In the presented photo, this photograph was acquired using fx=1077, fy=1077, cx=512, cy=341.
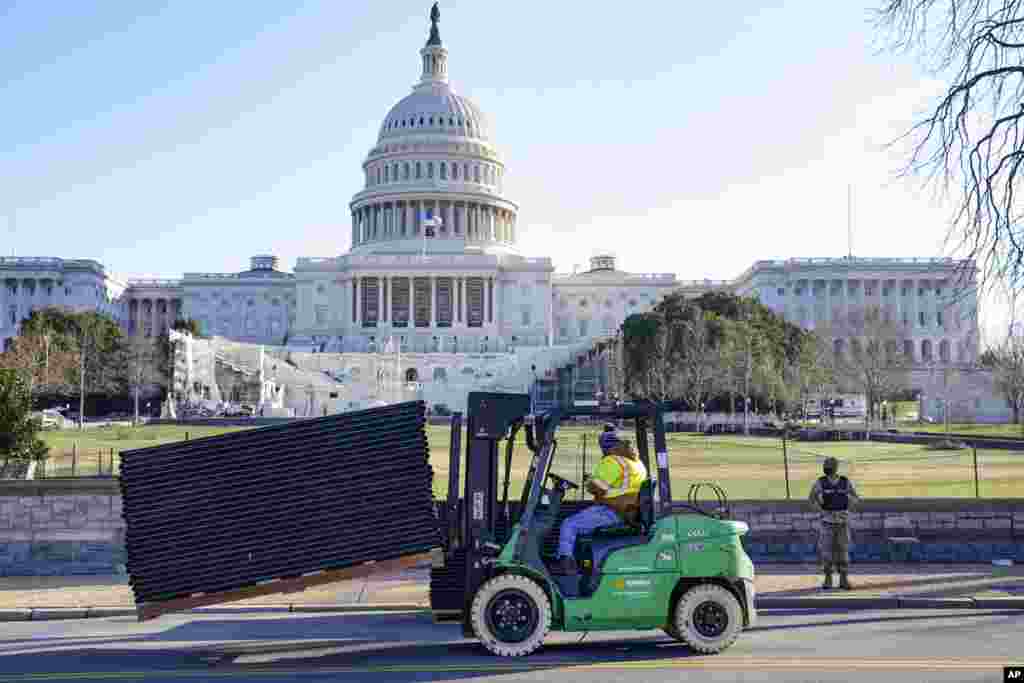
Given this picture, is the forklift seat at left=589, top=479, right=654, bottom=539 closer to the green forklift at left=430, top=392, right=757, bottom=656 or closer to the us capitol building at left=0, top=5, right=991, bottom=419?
the green forklift at left=430, top=392, right=757, bottom=656

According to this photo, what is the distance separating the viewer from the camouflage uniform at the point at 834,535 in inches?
683

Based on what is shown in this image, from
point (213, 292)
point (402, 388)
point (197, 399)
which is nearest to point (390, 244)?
point (213, 292)

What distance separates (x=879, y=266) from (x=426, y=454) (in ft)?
444

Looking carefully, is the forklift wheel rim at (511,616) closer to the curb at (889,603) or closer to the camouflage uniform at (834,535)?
the curb at (889,603)

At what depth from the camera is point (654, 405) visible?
42.8ft

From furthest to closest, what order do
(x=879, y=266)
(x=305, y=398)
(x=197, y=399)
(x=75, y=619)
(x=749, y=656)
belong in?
(x=879, y=266)
(x=305, y=398)
(x=197, y=399)
(x=75, y=619)
(x=749, y=656)

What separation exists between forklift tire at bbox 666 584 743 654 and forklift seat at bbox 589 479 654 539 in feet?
2.98

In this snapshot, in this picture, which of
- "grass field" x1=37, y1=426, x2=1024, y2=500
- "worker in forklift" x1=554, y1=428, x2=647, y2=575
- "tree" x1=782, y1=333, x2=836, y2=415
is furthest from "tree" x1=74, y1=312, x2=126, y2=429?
"worker in forklift" x1=554, y1=428, x2=647, y2=575

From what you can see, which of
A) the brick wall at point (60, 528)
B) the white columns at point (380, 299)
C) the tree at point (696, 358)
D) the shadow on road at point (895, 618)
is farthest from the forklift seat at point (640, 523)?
the white columns at point (380, 299)

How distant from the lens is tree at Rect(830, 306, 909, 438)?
82750mm

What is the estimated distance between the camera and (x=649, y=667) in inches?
461

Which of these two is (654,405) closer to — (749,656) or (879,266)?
(749,656)

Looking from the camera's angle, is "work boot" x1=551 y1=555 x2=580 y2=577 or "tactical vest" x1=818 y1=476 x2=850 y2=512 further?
"tactical vest" x1=818 y1=476 x2=850 y2=512

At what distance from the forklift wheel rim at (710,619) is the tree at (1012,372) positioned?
189 ft
